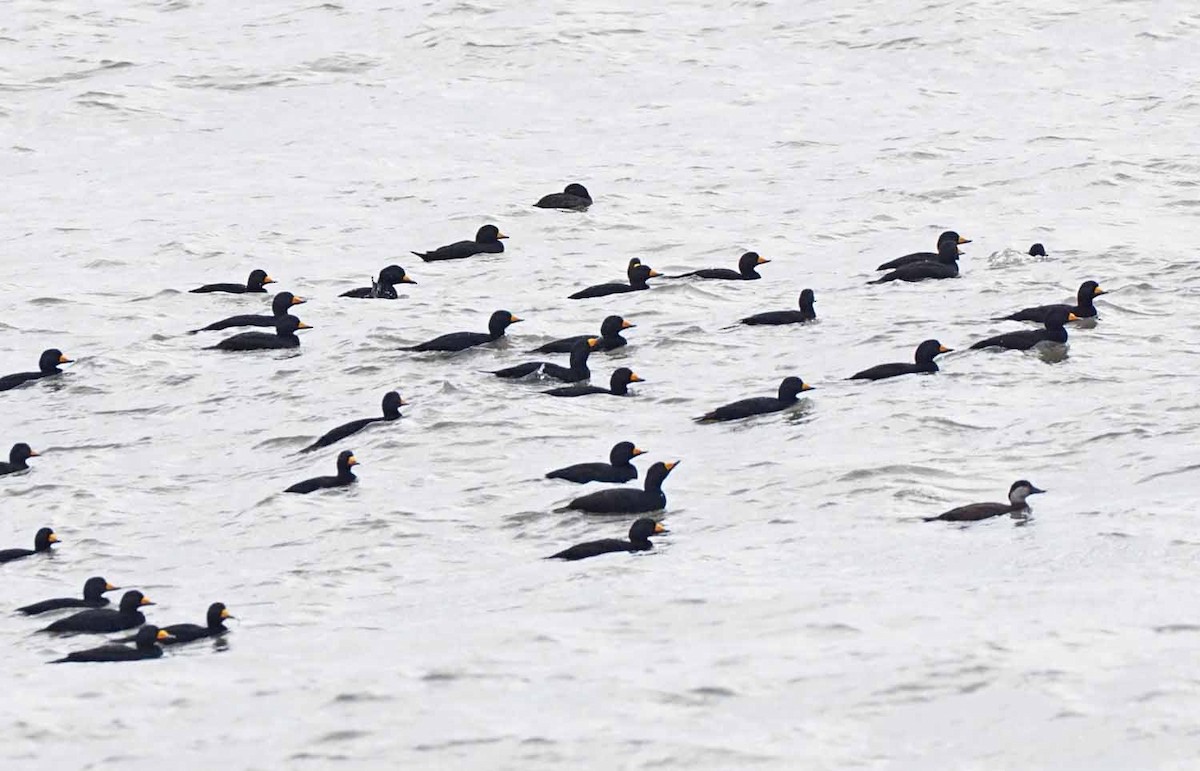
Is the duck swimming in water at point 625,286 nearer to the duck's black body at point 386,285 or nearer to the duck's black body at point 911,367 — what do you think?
the duck's black body at point 386,285

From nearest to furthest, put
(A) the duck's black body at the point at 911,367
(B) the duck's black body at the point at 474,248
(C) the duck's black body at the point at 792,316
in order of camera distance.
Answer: (A) the duck's black body at the point at 911,367, (C) the duck's black body at the point at 792,316, (B) the duck's black body at the point at 474,248

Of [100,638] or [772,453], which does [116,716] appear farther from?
[772,453]

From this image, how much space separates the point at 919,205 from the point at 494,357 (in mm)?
9860

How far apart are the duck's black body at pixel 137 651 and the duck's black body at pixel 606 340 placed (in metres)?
9.25

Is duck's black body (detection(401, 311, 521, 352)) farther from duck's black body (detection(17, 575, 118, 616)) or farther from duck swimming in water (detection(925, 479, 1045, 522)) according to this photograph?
duck swimming in water (detection(925, 479, 1045, 522))

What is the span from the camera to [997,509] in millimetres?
17688

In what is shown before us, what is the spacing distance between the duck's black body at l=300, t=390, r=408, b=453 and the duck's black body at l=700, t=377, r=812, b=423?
2.94 m

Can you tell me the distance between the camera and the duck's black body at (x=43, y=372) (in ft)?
81.6

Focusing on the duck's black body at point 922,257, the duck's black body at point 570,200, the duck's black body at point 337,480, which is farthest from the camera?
the duck's black body at point 570,200

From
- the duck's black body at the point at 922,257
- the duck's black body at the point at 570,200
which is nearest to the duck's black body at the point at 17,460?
the duck's black body at the point at 922,257

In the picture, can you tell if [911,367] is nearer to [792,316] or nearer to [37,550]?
[792,316]

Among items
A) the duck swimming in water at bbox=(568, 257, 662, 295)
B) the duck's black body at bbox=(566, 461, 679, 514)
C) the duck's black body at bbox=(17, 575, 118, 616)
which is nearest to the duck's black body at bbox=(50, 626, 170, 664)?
the duck's black body at bbox=(17, 575, 118, 616)

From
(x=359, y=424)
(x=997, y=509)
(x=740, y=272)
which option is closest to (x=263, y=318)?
(x=359, y=424)

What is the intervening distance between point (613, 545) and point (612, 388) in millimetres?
5538
